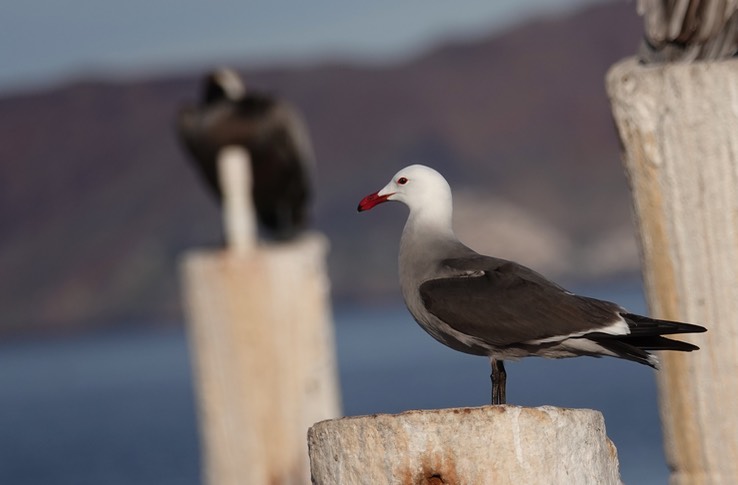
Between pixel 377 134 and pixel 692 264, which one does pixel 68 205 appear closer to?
pixel 377 134

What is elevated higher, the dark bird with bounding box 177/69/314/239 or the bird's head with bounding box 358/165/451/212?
the dark bird with bounding box 177/69/314/239

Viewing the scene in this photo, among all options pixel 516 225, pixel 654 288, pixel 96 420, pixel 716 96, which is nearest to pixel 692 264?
pixel 654 288

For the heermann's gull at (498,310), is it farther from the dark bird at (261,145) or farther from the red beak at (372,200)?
the dark bird at (261,145)

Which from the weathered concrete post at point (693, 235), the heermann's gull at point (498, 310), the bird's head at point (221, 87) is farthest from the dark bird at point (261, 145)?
the weathered concrete post at point (693, 235)

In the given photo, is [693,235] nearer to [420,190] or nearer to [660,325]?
[660,325]

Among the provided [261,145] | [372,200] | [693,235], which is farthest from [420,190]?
[261,145]

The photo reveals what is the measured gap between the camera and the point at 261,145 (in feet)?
42.0

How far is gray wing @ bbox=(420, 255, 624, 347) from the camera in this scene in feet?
16.5

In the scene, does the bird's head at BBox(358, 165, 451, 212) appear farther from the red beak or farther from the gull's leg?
the gull's leg

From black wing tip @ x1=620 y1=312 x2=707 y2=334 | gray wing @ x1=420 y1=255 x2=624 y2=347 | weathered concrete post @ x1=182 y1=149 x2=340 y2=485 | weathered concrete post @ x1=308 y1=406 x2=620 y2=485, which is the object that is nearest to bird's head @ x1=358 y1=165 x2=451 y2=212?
gray wing @ x1=420 y1=255 x2=624 y2=347

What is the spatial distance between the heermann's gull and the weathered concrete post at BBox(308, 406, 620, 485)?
535mm

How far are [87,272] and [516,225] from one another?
37201 millimetres

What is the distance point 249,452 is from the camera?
8.23 meters

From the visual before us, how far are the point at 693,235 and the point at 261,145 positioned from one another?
8.08m
